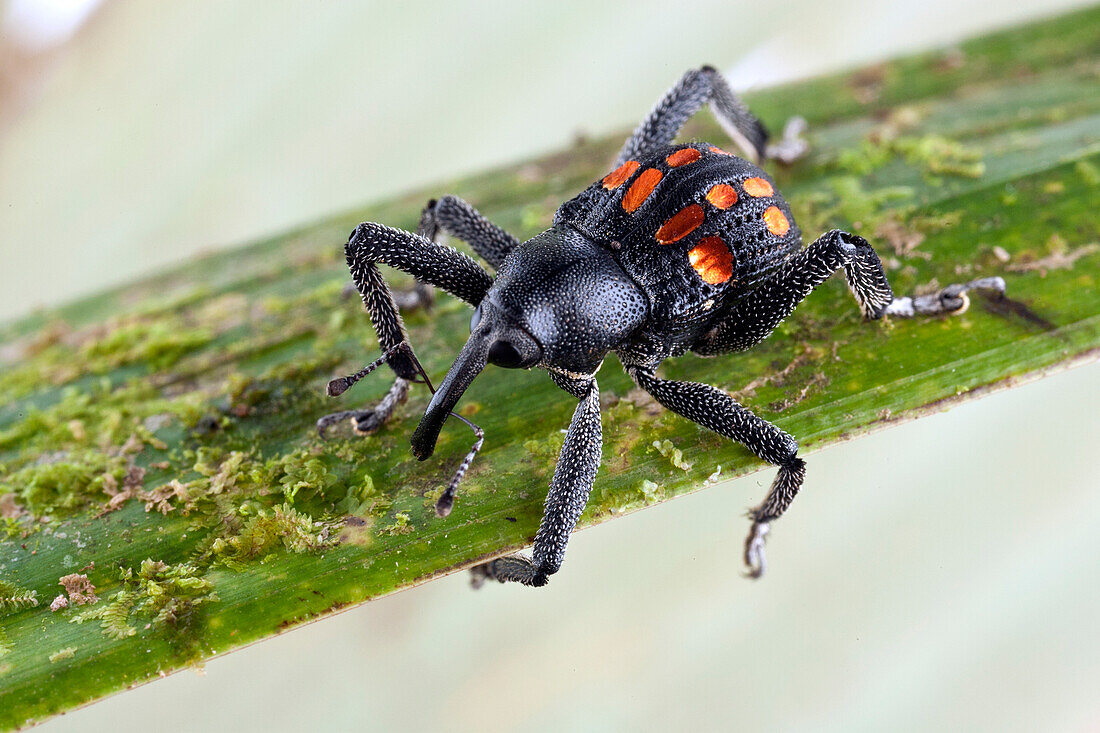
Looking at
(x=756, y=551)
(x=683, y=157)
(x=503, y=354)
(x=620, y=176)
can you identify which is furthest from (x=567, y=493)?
(x=683, y=157)

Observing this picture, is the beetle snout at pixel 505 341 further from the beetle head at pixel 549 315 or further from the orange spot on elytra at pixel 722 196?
the orange spot on elytra at pixel 722 196

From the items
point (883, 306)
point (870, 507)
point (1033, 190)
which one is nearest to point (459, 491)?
point (883, 306)

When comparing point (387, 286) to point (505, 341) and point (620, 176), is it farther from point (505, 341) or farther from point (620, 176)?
point (620, 176)

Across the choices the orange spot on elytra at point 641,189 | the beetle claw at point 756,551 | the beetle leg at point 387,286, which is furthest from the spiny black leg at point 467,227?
the beetle claw at point 756,551

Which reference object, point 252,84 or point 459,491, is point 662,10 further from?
point 459,491

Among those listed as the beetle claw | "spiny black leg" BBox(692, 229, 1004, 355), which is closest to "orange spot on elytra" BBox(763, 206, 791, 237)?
"spiny black leg" BBox(692, 229, 1004, 355)

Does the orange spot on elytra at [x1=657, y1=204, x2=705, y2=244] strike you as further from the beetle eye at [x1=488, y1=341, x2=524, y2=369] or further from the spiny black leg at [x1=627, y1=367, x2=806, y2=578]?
the beetle eye at [x1=488, y1=341, x2=524, y2=369]
